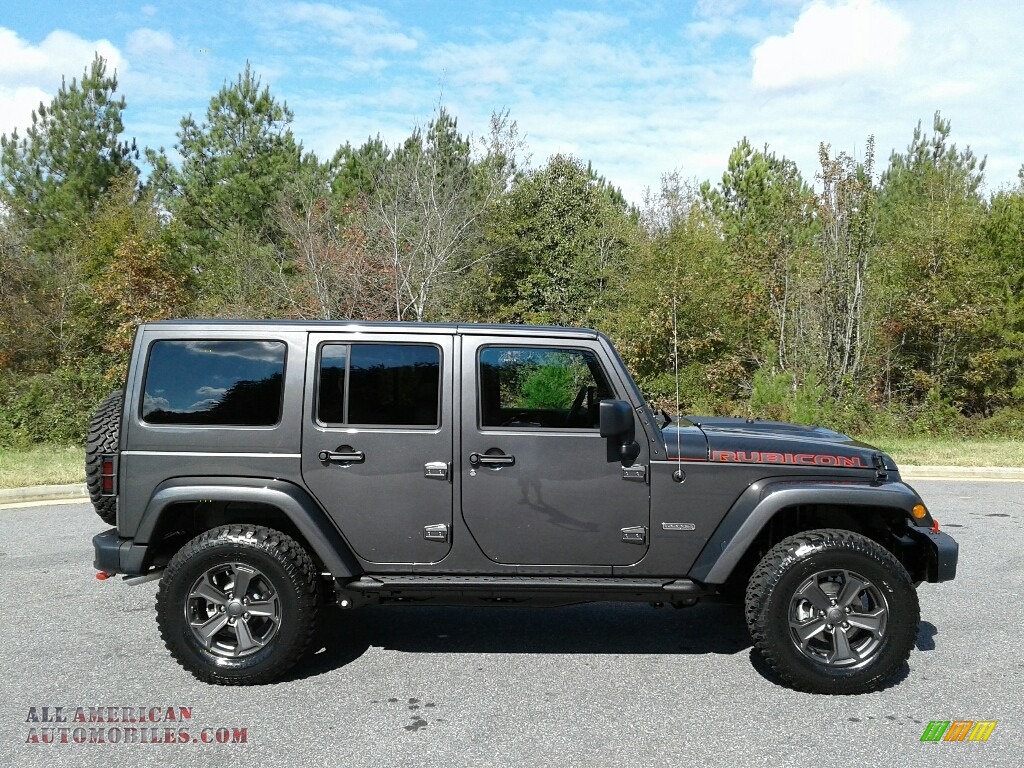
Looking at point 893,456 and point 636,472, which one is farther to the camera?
point 893,456

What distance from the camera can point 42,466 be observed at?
37.3 ft

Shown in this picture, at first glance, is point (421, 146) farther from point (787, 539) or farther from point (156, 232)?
point (787, 539)

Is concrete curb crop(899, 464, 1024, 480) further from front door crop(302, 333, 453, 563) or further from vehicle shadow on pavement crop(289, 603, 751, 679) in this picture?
front door crop(302, 333, 453, 563)

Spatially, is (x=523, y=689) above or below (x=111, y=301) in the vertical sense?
below

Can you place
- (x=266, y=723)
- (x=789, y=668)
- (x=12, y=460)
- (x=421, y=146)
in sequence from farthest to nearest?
1. (x=421, y=146)
2. (x=12, y=460)
3. (x=789, y=668)
4. (x=266, y=723)

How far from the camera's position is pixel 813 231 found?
1875cm

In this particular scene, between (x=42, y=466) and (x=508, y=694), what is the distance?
31.3ft

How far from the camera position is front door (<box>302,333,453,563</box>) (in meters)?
4.39

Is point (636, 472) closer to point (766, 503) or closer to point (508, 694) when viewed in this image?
point (766, 503)

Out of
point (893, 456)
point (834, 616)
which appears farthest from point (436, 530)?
point (893, 456)

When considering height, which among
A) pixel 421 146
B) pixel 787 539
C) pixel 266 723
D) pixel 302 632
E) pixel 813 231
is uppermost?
pixel 421 146

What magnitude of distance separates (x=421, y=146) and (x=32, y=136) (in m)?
15.4

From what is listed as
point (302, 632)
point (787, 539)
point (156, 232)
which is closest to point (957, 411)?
point (787, 539)

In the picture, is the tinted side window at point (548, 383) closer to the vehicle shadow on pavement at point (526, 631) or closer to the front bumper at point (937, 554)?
the vehicle shadow on pavement at point (526, 631)
